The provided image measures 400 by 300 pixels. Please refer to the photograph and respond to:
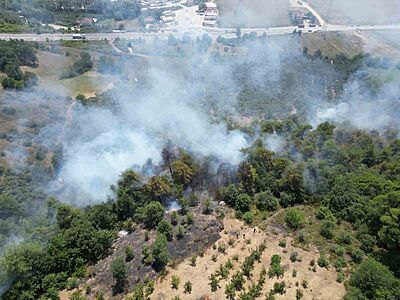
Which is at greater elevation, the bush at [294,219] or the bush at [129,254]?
the bush at [294,219]

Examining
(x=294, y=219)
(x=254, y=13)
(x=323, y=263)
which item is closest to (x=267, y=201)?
(x=294, y=219)

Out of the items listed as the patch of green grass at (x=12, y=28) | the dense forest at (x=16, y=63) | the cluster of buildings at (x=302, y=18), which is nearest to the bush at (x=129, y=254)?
the dense forest at (x=16, y=63)

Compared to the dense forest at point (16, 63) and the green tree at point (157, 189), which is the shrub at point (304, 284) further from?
the dense forest at point (16, 63)

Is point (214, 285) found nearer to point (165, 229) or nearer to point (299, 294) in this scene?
point (299, 294)

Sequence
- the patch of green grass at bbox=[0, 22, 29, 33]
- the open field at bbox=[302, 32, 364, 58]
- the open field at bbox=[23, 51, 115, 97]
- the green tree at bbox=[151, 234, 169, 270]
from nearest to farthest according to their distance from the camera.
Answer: the green tree at bbox=[151, 234, 169, 270] < the open field at bbox=[23, 51, 115, 97] < the patch of green grass at bbox=[0, 22, 29, 33] < the open field at bbox=[302, 32, 364, 58]

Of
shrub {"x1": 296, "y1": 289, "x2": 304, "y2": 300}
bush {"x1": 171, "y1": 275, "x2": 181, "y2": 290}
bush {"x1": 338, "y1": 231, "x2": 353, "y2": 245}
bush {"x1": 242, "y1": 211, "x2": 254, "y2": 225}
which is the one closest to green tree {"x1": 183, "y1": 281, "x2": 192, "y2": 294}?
bush {"x1": 171, "y1": 275, "x2": 181, "y2": 290}

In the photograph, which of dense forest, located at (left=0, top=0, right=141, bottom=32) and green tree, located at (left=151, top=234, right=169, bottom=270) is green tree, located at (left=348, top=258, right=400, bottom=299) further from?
dense forest, located at (left=0, top=0, right=141, bottom=32)
